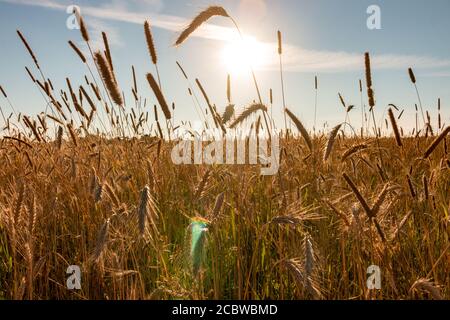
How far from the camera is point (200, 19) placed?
2.41 m

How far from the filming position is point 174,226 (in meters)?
2.63

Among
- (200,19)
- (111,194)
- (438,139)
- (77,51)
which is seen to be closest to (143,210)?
(111,194)

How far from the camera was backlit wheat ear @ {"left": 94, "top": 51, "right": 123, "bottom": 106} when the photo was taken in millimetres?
2364

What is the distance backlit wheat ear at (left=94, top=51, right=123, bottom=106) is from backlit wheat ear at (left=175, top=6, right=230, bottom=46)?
46 centimetres

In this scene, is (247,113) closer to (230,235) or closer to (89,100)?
(230,235)

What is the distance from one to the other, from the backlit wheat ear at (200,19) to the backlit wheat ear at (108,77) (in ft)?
1.52

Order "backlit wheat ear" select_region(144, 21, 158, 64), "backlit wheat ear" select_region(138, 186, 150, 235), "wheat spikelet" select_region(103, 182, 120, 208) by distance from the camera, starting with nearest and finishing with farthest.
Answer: "backlit wheat ear" select_region(138, 186, 150, 235) → "wheat spikelet" select_region(103, 182, 120, 208) → "backlit wheat ear" select_region(144, 21, 158, 64)

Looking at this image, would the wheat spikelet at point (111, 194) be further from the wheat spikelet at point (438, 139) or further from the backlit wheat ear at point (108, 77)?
the wheat spikelet at point (438, 139)

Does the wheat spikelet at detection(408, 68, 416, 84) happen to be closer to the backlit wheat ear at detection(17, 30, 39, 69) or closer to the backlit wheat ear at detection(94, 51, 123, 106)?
the backlit wheat ear at detection(94, 51, 123, 106)

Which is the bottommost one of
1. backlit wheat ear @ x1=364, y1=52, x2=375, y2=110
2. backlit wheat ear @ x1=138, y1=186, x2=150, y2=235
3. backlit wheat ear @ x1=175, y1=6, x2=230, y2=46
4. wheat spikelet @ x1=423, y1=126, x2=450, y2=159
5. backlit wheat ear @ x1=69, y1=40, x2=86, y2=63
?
backlit wheat ear @ x1=138, y1=186, x2=150, y2=235

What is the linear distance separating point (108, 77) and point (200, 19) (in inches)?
26.6

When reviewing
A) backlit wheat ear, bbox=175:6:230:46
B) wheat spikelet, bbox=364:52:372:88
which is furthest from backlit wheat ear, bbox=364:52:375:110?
backlit wheat ear, bbox=175:6:230:46
